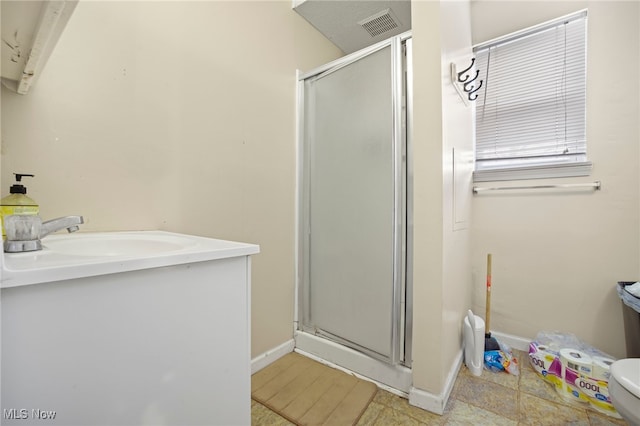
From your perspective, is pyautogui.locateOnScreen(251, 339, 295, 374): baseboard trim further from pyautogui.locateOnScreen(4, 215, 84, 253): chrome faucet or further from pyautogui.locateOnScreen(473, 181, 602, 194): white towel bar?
pyautogui.locateOnScreen(473, 181, 602, 194): white towel bar

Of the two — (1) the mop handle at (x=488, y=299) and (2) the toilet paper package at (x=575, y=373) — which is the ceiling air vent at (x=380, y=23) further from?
(2) the toilet paper package at (x=575, y=373)

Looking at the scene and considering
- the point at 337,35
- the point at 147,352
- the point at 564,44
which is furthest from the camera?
the point at 337,35

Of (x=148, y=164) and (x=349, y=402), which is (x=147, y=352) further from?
(x=349, y=402)

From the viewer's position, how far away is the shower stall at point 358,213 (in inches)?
58.1

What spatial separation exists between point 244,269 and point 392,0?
196cm

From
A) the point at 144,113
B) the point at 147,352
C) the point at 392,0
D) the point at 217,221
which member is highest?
the point at 392,0

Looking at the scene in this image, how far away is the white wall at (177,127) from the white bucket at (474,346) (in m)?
1.13

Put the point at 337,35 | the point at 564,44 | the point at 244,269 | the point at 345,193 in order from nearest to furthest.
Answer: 1. the point at 244,269
2. the point at 345,193
3. the point at 564,44
4. the point at 337,35

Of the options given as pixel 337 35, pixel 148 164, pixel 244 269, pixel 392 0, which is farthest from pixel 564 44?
pixel 148 164

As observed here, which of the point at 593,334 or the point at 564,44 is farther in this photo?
the point at 564,44

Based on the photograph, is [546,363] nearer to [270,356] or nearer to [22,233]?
[270,356]

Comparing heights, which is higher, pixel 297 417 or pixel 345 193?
pixel 345 193

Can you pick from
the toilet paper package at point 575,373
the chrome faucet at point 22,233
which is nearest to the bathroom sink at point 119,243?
the chrome faucet at point 22,233

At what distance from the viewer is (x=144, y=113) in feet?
4.00
